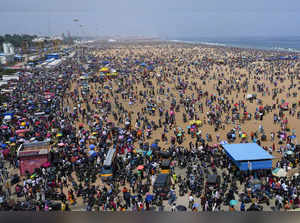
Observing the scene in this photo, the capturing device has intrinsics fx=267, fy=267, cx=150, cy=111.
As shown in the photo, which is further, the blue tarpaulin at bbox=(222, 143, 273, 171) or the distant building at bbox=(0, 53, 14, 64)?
the distant building at bbox=(0, 53, 14, 64)

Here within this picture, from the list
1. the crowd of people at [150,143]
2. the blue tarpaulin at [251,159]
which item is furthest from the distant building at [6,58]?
the blue tarpaulin at [251,159]

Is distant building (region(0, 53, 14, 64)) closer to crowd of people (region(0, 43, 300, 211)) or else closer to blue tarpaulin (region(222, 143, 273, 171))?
crowd of people (region(0, 43, 300, 211))

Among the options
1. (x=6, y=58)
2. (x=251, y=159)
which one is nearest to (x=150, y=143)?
(x=251, y=159)

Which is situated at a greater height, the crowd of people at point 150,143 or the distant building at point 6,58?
the distant building at point 6,58

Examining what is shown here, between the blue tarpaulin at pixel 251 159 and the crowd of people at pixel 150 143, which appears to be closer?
the crowd of people at pixel 150 143

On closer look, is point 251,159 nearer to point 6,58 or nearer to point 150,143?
point 150,143

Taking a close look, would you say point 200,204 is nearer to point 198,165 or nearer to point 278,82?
point 198,165

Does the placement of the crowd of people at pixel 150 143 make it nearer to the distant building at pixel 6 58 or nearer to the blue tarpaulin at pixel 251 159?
the blue tarpaulin at pixel 251 159

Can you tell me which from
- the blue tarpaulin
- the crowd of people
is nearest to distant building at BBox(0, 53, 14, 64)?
the crowd of people

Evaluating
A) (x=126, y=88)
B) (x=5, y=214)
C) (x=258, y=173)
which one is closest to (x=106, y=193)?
(x=258, y=173)
